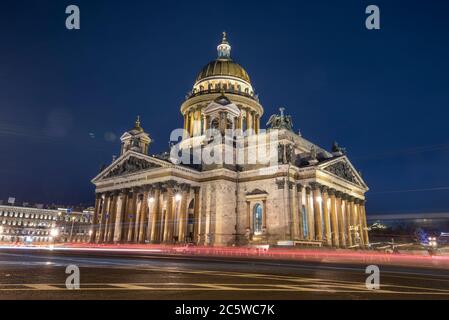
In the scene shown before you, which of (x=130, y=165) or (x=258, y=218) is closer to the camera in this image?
(x=258, y=218)

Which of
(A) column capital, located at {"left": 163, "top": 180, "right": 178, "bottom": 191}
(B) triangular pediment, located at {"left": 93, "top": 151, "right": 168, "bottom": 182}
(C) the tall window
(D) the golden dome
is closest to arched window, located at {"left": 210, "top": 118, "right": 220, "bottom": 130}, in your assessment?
(B) triangular pediment, located at {"left": 93, "top": 151, "right": 168, "bottom": 182}

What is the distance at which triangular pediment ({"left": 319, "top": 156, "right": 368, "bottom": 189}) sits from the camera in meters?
45.7

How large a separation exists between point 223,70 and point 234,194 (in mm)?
29918

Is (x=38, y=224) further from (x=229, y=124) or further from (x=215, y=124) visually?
(x=229, y=124)

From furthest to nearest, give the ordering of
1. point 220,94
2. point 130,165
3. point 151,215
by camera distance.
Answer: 1. point 220,94
2. point 130,165
3. point 151,215

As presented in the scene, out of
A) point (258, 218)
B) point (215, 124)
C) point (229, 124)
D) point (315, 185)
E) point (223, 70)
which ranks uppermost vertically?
point (223, 70)

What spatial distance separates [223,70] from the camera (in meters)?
66.2

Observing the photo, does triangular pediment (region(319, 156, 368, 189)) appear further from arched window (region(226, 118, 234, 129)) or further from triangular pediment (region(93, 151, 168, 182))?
triangular pediment (region(93, 151, 168, 182))

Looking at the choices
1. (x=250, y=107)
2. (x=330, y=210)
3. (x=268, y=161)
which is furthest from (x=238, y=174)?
(x=250, y=107)

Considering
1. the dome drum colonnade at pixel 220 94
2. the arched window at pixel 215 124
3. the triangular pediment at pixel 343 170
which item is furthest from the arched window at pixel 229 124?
the triangular pediment at pixel 343 170

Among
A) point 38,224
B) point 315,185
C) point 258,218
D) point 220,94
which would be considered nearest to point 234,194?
point 258,218

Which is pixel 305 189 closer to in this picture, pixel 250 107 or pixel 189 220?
pixel 189 220

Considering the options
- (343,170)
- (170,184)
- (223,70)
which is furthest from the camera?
(223,70)
